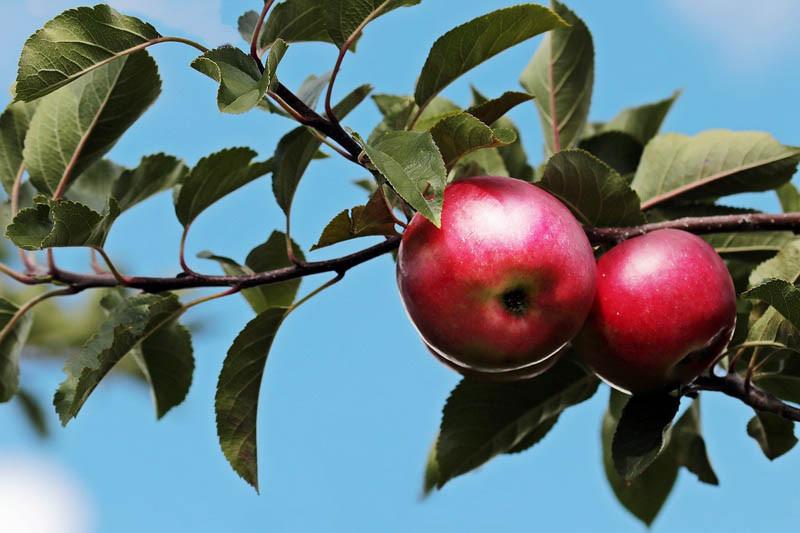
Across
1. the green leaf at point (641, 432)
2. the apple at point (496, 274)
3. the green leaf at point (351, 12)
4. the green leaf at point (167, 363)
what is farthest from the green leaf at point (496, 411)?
the green leaf at point (351, 12)

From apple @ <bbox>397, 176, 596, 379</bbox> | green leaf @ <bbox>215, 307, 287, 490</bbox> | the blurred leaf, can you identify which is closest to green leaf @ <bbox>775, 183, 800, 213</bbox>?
apple @ <bbox>397, 176, 596, 379</bbox>

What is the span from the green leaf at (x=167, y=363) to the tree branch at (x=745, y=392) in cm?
83

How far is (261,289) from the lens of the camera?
66.0 inches

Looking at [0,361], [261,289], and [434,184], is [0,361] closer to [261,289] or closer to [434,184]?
[261,289]

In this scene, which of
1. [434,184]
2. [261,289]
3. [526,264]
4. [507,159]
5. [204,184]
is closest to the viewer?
[434,184]

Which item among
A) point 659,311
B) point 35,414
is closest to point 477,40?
point 659,311

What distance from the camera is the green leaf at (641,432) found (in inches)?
50.6

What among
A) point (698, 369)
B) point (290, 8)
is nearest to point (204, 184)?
point (290, 8)

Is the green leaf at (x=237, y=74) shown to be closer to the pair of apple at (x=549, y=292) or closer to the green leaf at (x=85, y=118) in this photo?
the pair of apple at (x=549, y=292)

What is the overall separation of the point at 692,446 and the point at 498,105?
0.92m

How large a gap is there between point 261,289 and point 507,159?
0.53m

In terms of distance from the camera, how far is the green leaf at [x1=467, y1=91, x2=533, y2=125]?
1.22 meters

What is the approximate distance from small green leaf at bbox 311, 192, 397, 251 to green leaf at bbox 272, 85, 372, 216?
0.62ft

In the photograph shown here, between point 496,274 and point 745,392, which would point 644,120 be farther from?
point 496,274
